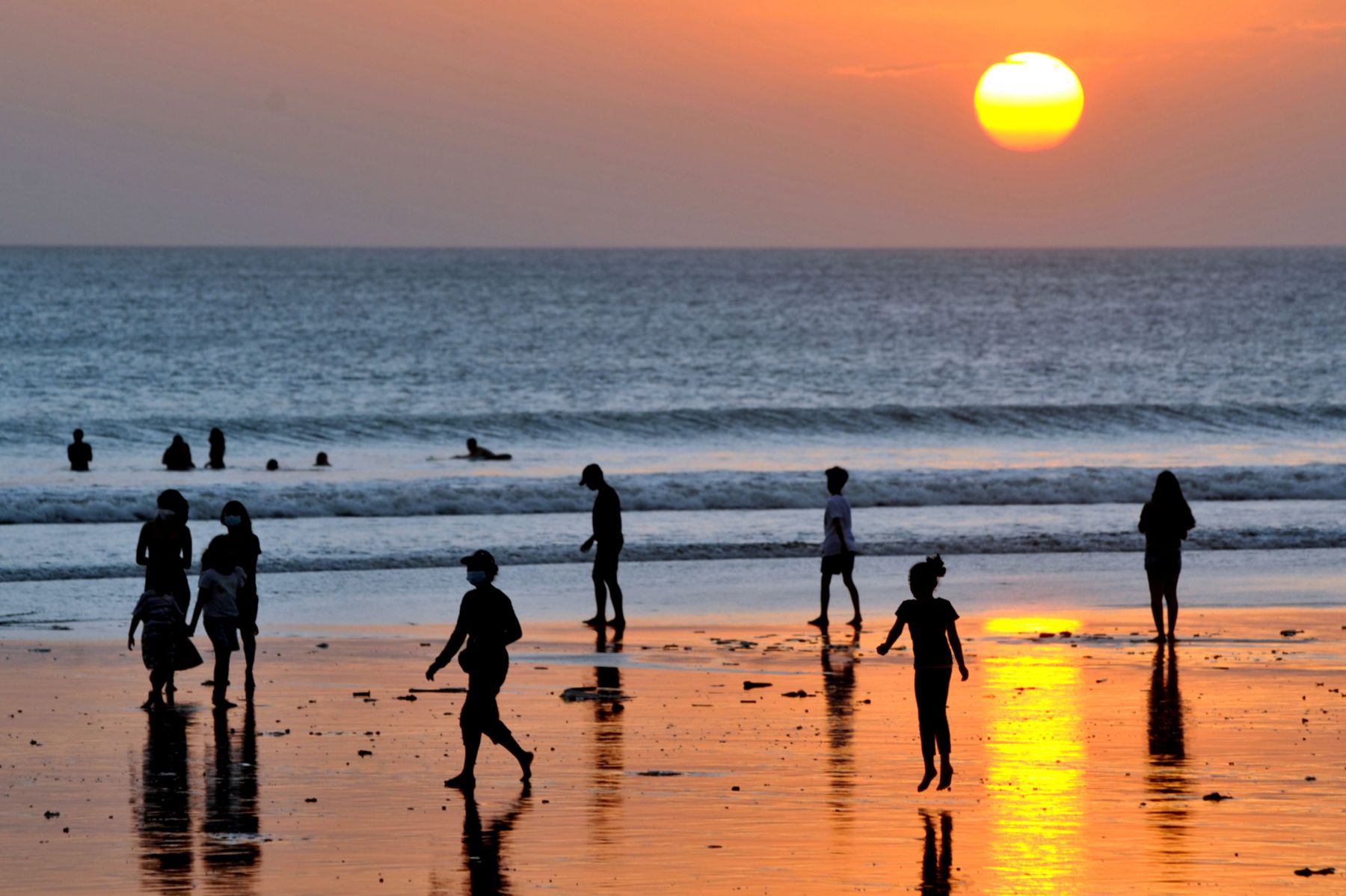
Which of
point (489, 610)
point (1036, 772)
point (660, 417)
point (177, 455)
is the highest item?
point (660, 417)

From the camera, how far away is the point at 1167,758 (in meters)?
11.4

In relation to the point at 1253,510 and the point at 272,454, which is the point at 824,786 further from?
the point at 272,454

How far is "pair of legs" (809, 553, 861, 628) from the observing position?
60.4 ft

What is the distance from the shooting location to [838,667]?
1554 centimetres

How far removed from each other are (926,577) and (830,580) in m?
8.08

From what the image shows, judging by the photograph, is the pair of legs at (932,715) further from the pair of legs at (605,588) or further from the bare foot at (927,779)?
the pair of legs at (605,588)

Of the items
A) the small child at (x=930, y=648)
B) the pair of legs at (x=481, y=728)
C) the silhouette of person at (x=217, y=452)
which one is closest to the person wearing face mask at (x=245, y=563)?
the pair of legs at (x=481, y=728)

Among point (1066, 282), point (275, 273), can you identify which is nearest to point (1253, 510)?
point (1066, 282)

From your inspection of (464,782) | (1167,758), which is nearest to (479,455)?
(464,782)

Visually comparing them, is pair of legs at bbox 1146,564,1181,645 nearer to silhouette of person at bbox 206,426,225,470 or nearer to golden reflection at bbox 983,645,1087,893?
golden reflection at bbox 983,645,1087,893

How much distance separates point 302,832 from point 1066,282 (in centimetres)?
15929

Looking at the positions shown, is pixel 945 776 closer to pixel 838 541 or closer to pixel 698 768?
pixel 698 768

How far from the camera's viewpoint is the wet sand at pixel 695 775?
28.5 ft

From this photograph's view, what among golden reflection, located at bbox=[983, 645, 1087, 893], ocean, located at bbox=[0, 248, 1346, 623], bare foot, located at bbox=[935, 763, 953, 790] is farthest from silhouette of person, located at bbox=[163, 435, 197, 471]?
bare foot, located at bbox=[935, 763, 953, 790]
